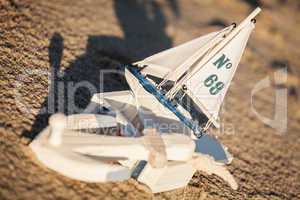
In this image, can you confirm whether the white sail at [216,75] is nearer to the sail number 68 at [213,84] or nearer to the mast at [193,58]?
the sail number 68 at [213,84]

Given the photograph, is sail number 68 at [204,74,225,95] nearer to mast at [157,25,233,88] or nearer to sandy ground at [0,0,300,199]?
mast at [157,25,233,88]

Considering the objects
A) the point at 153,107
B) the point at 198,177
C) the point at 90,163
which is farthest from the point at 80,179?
the point at 198,177

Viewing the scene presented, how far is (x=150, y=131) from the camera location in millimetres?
5996

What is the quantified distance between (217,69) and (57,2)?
4471 millimetres

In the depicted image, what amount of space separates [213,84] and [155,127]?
104 centimetres

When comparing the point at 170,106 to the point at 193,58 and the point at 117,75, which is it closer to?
the point at 193,58

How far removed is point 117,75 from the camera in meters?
8.69

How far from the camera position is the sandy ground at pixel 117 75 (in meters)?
5.97

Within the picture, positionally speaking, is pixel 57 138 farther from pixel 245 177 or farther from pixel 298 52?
pixel 298 52

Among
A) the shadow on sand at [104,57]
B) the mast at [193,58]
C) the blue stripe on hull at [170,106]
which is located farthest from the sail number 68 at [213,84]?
the shadow on sand at [104,57]

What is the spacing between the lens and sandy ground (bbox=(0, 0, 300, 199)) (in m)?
5.97

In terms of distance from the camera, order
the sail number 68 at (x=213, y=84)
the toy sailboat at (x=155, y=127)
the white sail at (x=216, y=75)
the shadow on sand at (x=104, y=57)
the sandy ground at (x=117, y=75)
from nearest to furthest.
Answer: the toy sailboat at (x=155, y=127)
the sandy ground at (x=117, y=75)
the white sail at (x=216, y=75)
the sail number 68 at (x=213, y=84)
the shadow on sand at (x=104, y=57)

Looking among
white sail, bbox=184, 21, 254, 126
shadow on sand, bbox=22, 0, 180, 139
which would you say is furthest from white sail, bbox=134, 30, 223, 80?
shadow on sand, bbox=22, 0, 180, 139

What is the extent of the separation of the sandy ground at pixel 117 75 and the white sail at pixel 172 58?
1.19 meters
